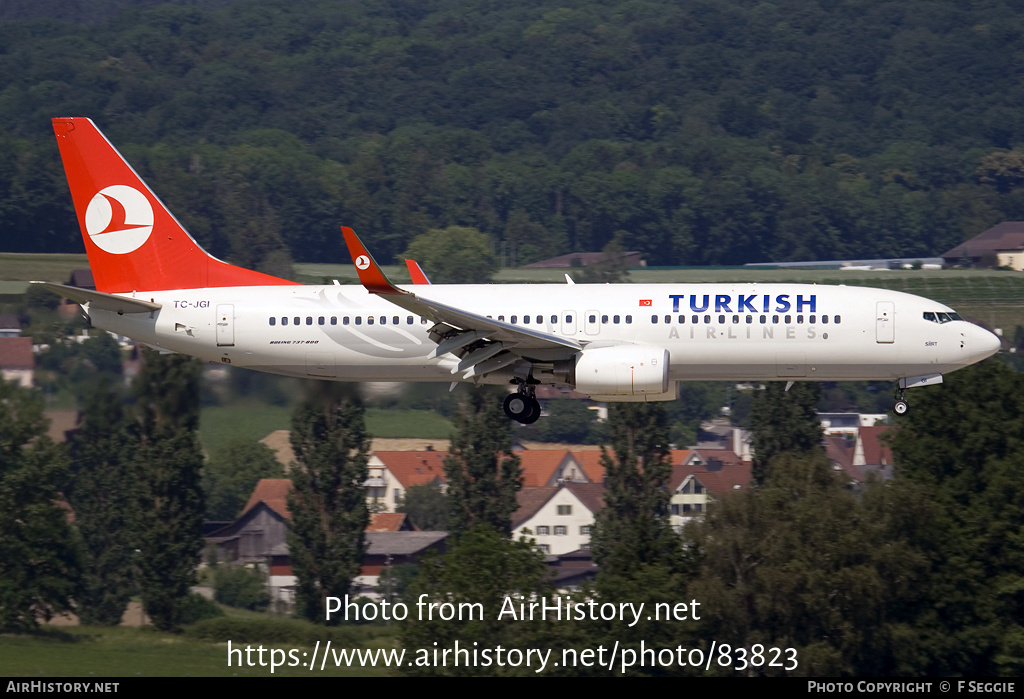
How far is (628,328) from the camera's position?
146 ft

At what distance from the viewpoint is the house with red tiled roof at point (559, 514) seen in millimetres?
117250

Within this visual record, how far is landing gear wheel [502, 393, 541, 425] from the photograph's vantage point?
147 ft

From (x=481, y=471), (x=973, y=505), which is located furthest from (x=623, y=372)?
(x=481, y=471)

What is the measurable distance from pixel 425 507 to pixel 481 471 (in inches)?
1185

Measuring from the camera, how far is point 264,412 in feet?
191

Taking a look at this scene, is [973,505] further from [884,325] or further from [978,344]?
[884,325]

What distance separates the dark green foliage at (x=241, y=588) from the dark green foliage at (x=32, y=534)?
12247mm

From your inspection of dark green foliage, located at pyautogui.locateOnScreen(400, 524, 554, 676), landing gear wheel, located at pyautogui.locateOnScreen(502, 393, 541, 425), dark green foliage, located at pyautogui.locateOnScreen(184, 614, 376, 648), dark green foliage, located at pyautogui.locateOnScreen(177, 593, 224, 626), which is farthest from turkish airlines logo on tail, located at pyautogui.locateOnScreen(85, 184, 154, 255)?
dark green foliage, located at pyautogui.locateOnScreen(177, 593, 224, 626)

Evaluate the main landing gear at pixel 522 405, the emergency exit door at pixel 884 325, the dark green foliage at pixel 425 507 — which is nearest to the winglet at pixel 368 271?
the main landing gear at pixel 522 405

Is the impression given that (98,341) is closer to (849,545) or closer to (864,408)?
(849,545)

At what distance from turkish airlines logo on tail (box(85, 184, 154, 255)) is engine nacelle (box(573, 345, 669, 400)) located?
14.9m

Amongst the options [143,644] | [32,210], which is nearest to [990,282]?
[143,644]

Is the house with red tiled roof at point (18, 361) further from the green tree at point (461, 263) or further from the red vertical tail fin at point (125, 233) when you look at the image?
the green tree at point (461, 263)

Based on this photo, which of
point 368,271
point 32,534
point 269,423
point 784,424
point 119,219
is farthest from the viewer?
point 784,424
